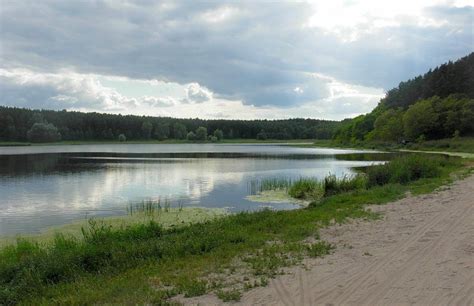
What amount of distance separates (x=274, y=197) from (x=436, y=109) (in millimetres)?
68209

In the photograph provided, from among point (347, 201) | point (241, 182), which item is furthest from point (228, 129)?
point (347, 201)

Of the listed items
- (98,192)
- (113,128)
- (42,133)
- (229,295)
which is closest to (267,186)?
(98,192)

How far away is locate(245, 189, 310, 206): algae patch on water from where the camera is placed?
74.4ft

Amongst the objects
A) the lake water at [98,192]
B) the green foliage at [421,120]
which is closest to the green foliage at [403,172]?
the lake water at [98,192]

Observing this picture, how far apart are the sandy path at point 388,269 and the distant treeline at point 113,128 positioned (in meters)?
126

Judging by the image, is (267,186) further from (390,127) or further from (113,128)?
(113,128)

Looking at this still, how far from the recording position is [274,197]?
79.3 ft

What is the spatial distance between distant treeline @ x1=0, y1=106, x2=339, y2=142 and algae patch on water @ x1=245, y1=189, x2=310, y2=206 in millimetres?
112272

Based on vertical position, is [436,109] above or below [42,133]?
above

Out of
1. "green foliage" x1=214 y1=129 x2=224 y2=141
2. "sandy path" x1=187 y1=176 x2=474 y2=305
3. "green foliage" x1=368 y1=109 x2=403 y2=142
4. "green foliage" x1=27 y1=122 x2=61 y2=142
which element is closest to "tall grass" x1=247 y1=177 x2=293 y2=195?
"sandy path" x1=187 y1=176 x2=474 y2=305

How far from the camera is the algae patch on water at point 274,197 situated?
2269cm

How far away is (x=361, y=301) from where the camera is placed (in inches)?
244

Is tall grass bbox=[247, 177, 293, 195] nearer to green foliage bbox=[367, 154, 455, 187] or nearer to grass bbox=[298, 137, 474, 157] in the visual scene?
green foliage bbox=[367, 154, 455, 187]

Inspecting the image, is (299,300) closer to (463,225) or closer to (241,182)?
(463,225)
